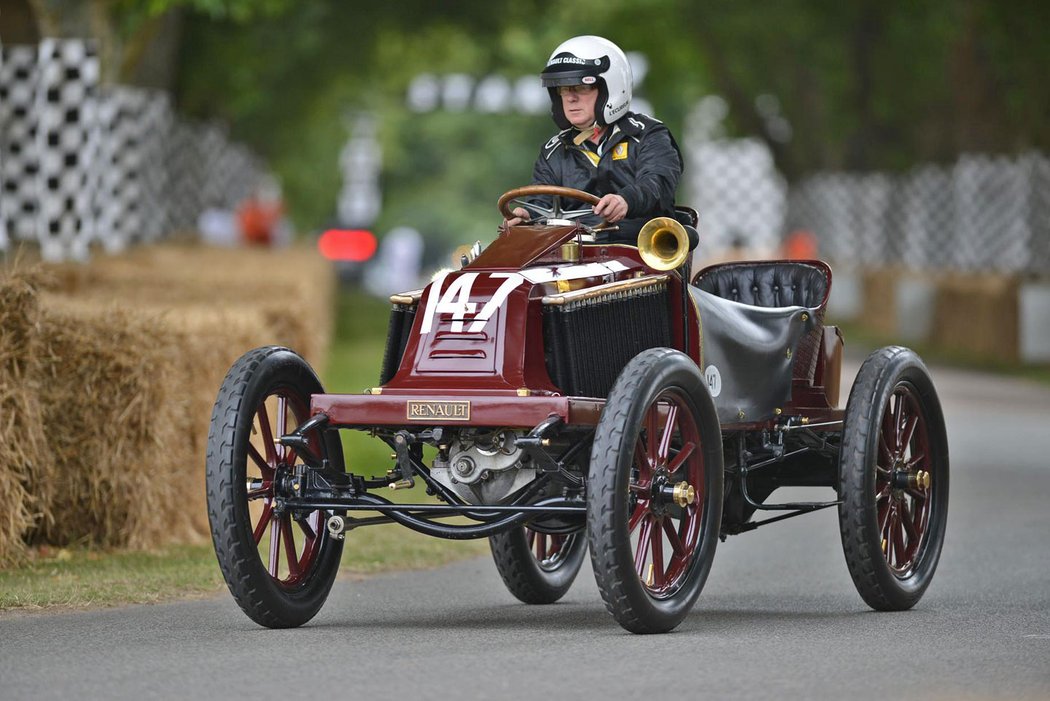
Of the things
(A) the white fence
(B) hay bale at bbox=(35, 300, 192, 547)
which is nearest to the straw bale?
(B) hay bale at bbox=(35, 300, 192, 547)

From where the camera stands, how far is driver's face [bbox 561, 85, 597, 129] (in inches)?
342

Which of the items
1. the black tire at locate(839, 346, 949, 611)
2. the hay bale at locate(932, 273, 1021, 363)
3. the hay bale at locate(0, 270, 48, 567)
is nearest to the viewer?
the black tire at locate(839, 346, 949, 611)

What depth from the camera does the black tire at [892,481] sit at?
27.8ft

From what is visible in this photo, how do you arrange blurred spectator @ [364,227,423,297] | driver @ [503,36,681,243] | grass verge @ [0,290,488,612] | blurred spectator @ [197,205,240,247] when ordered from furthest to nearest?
1. blurred spectator @ [364,227,423,297]
2. blurred spectator @ [197,205,240,247]
3. grass verge @ [0,290,488,612]
4. driver @ [503,36,681,243]

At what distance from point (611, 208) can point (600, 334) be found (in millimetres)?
607

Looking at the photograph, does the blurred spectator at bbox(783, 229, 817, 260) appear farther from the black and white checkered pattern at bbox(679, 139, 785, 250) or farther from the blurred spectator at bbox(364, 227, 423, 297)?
the blurred spectator at bbox(364, 227, 423, 297)

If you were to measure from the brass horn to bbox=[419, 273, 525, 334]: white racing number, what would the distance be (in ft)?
1.86

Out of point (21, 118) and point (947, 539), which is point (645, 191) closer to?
point (947, 539)

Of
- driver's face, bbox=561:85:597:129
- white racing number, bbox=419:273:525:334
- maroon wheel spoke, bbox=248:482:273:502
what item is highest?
driver's face, bbox=561:85:597:129

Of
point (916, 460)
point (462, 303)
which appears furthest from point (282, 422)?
point (916, 460)

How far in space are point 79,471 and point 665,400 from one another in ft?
12.8

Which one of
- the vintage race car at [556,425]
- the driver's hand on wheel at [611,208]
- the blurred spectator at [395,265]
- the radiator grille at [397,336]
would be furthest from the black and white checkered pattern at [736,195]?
the radiator grille at [397,336]

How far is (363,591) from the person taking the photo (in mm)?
9484

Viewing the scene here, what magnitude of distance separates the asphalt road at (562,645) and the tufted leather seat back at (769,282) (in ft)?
4.46
